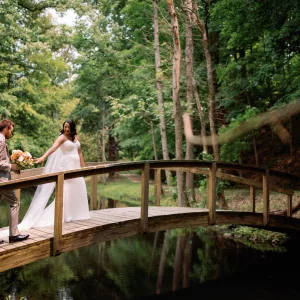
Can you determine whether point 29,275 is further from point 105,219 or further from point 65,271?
point 105,219

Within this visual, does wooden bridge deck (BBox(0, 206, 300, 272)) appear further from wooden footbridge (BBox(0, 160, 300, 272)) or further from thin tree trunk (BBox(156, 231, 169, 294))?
thin tree trunk (BBox(156, 231, 169, 294))

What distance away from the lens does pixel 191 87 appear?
44.2ft

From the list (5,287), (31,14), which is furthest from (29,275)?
(31,14)

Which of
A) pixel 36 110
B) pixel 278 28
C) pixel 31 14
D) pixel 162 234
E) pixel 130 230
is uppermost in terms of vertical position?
pixel 31 14

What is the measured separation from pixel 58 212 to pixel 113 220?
1414mm

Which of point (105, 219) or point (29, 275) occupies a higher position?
point (105, 219)

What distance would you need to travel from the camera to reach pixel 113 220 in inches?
255

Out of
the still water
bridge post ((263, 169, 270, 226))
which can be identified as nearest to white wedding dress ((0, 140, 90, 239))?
the still water

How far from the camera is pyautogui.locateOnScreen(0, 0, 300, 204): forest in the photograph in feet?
39.0

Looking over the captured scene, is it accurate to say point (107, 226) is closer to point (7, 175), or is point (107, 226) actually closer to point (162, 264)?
point (7, 175)

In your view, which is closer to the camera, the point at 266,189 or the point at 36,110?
the point at 266,189

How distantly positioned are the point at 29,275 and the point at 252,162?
41.3ft

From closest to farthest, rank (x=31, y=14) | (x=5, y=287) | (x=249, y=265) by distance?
(x=5, y=287), (x=249, y=265), (x=31, y=14)

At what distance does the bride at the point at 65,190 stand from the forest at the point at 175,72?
662 centimetres
